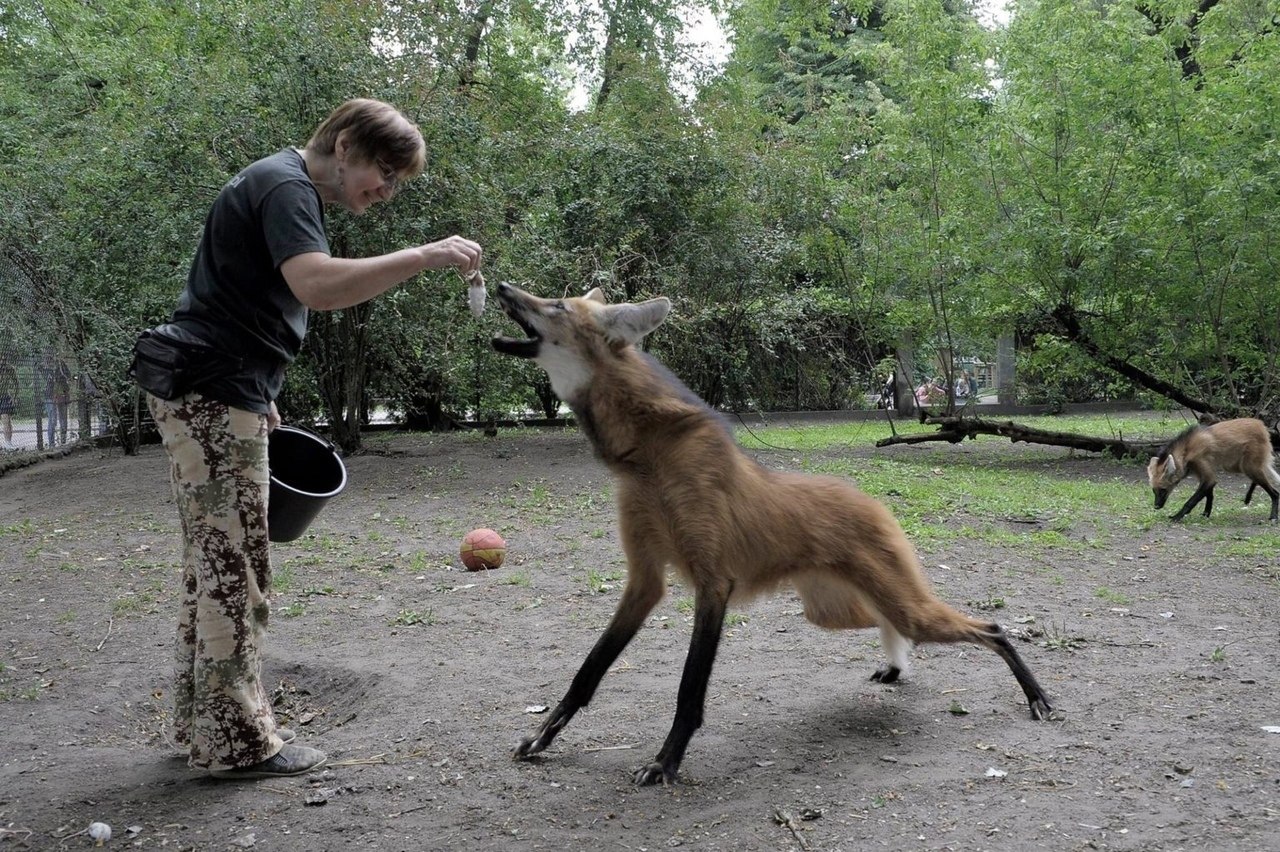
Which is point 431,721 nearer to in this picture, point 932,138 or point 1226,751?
point 1226,751

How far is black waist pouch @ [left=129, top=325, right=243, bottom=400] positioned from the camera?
2.66 m

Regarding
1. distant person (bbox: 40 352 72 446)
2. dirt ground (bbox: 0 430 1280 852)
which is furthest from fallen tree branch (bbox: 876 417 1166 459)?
distant person (bbox: 40 352 72 446)

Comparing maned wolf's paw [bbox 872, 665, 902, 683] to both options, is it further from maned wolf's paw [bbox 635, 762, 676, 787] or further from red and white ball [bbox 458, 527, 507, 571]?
red and white ball [bbox 458, 527, 507, 571]

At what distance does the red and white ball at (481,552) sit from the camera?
5.87 m

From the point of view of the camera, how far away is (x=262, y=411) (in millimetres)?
2816

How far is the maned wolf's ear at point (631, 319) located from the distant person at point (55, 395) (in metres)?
10.6

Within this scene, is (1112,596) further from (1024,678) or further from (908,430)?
(908,430)

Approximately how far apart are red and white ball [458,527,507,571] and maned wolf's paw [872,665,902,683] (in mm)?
2708

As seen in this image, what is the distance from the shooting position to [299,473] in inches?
135

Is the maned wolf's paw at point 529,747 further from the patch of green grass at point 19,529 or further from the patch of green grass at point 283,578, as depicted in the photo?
the patch of green grass at point 19,529

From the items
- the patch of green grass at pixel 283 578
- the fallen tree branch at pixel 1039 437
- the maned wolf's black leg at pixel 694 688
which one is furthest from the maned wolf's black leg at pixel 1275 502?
the patch of green grass at pixel 283 578

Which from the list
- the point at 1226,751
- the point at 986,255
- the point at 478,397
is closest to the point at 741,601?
the point at 1226,751

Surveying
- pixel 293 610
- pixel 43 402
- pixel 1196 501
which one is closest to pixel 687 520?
pixel 293 610

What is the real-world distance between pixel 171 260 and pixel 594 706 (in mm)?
7161
